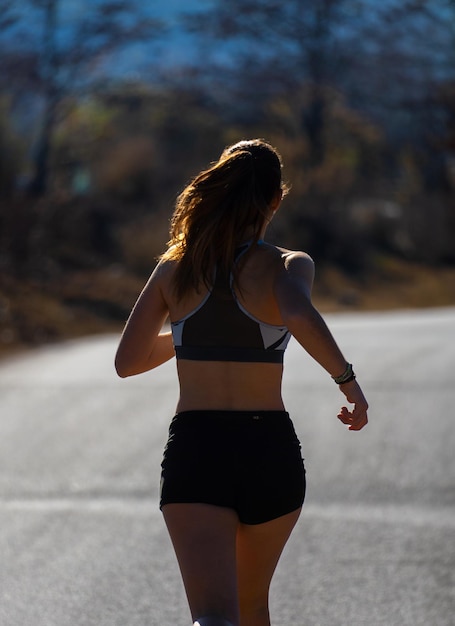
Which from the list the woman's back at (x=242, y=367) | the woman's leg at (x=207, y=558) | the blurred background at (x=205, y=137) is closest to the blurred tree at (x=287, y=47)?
the blurred background at (x=205, y=137)

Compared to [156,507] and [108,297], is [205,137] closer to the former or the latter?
[108,297]

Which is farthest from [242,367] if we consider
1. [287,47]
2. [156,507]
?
[287,47]

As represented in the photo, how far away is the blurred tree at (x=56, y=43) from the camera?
31031 mm

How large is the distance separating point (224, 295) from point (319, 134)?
115ft

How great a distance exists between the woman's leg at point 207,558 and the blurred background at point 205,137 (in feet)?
43.7

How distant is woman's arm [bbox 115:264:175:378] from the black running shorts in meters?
0.24

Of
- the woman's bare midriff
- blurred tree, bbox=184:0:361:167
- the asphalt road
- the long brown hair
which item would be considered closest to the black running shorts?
the woman's bare midriff

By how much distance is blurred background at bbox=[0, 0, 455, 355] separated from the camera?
25.2 meters

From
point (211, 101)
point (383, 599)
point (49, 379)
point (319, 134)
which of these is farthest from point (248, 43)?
point (383, 599)

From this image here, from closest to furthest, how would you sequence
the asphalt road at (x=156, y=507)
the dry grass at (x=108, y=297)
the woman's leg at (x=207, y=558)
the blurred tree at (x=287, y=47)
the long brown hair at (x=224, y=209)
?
the woman's leg at (x=207, y=558), the long brown hair at (x=224, y=209), the asphalt road at (x=156, y=507), the dry grass at (x=108, y=297), the blurred tree at (x=287, y=47)

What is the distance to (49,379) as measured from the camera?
12.5 m

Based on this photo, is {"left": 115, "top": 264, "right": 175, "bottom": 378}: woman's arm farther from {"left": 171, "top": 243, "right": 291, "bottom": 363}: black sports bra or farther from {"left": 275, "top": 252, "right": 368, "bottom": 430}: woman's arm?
{"left": 275, "top": 252, "right": 368, "bottom": 430}: woman's arm

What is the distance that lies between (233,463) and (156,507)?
13.8 ft

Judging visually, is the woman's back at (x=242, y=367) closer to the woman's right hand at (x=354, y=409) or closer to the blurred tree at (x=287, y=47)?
the woman's right hand at (x=354, y=409)
